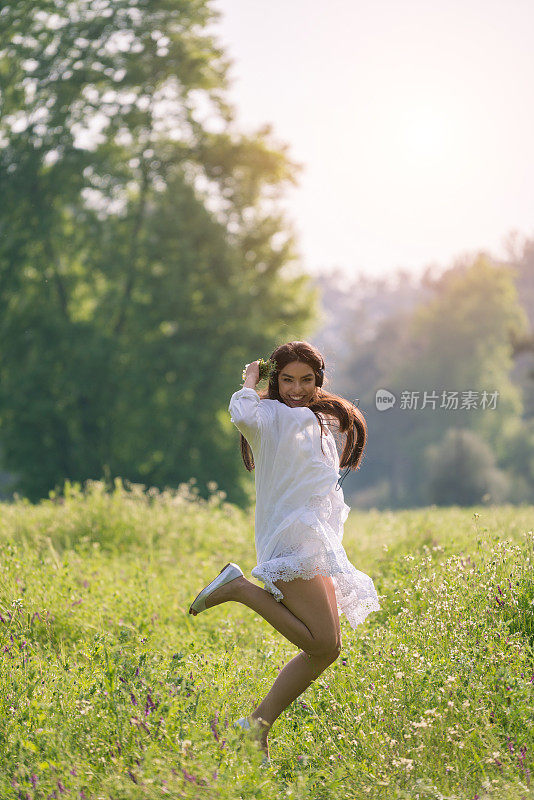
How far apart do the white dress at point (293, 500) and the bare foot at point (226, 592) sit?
0.16 metres

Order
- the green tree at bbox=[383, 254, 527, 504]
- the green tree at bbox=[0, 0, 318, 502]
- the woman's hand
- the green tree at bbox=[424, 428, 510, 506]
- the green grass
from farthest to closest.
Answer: the green tree at bbox=[383, 254, 527, 504] < the green tree at bbox=[424, 428, 510, 506] < the green tree at bbox=[0, 0, 318, 502] < the woman's hand < the green grass

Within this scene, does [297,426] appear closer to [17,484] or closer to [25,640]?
[25,640]

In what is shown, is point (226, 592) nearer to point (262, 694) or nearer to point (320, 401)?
point (262, 694)

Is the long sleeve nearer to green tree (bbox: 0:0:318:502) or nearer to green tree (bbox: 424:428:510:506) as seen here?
green tree (bbox: 0:0:318:502)

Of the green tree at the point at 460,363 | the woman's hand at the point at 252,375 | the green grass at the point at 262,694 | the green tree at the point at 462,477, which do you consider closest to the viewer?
the green grass at the point at 262,694

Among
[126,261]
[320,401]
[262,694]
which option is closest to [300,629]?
[262,694]

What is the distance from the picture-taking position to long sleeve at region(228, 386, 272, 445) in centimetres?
367

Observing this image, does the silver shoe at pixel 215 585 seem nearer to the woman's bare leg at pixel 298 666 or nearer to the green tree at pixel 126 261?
the woman's bare leg at pixel 298 666

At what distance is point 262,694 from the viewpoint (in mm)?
4105

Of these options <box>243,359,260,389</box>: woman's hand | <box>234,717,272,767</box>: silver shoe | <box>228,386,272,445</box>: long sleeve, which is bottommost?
<box>234,717,272,767</box>: silver shoe

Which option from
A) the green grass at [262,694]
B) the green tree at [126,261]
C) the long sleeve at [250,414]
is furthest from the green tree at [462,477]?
the long sleeve at [250,414]

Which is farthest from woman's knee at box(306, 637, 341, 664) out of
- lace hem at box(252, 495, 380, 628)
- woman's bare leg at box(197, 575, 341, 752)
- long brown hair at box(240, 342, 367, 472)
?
long brown hair at box(240, 342, 367, 472)

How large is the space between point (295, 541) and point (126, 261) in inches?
674

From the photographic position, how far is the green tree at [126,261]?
18.6m
